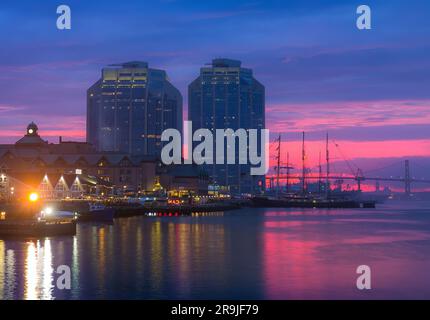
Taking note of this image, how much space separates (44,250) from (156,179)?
112242 mm

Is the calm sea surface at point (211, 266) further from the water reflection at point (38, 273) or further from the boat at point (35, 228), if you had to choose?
the boat at point (35, 228)

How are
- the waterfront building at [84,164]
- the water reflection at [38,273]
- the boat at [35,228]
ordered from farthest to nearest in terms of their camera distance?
the waterfront building at [84,164] < the boat at [35,228] < the water reflection at [38,273]

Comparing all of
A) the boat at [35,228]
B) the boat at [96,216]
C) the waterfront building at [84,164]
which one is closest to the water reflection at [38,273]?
the boat at [35,228]

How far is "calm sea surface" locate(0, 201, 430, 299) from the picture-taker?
1441 inches

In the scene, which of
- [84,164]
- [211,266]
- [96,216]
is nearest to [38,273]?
[211,266]

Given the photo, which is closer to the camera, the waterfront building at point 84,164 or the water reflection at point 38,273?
the water reflection at point 38,273

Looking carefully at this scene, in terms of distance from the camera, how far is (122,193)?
149m

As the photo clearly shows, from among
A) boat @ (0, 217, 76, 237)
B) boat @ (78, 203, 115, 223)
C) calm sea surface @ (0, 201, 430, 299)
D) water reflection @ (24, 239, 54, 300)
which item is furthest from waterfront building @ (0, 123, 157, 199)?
water reflection @ (24, 239, 54, 300)

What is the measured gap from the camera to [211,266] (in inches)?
1832

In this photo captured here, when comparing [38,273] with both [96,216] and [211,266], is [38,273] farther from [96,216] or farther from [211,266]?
[96,216]

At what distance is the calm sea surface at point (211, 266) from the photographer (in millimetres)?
36594

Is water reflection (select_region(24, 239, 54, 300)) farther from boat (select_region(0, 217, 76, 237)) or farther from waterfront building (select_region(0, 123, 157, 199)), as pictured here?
waterfront building (select_region(0, 123, 157, 199))
